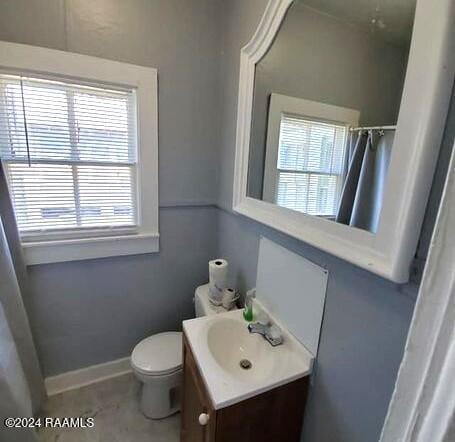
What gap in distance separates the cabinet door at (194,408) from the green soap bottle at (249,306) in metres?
0.32

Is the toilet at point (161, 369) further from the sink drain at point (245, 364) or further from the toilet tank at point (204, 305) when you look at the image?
the sink drain at point (245, 364)

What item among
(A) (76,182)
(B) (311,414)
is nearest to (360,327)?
(B) (311,414)

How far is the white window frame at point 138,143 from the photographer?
1252 mm

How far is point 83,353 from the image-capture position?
1.69 metres

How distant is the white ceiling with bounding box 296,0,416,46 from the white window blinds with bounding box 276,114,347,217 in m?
0.26

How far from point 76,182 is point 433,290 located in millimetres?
1655

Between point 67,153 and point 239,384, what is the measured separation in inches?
57.1

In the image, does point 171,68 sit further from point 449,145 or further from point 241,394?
point 241,394

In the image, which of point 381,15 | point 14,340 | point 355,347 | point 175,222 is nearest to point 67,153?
point 175,222

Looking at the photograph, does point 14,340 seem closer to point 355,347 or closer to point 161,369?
point 161,369

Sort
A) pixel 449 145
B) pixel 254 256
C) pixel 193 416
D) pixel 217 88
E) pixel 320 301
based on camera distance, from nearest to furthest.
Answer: pixel 449 145 → pixel 320 301 → pixel 193 416 → pixel 254 256 → pixel 217 88

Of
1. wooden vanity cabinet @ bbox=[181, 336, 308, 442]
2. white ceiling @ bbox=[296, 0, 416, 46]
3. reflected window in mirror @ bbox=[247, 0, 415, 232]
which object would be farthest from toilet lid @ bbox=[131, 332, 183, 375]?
white ceiling @ bbox=[296, 0, 416, 46]

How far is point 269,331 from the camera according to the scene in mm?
1135

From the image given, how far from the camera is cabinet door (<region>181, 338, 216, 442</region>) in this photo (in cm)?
88
